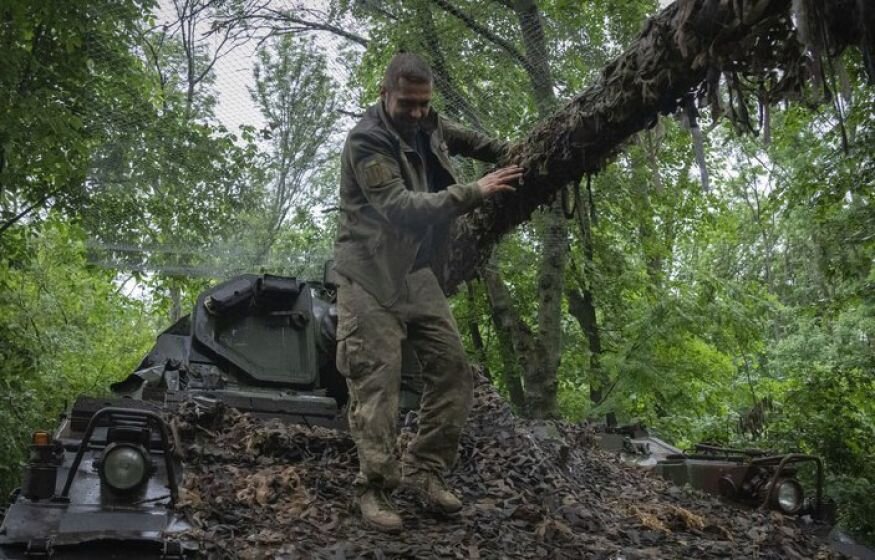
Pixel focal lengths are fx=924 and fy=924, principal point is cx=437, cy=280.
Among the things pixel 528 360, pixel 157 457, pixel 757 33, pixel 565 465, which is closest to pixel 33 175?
pixel 528 360

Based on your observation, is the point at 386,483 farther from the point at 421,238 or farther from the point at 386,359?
the point at 421,238

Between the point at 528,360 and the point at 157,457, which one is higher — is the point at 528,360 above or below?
above

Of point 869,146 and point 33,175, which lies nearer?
point 869,146

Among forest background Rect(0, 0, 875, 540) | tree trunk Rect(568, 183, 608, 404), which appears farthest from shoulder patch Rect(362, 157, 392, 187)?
tree trunk Rect(568, 183, 608, 404)

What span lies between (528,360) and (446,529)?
19.4ft

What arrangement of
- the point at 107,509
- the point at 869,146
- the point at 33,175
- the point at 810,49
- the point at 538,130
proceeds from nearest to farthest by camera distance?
the point at 810,49 → the point at 107,509 → the point at 538,130 → the point at 869,146 → the point at 33,175

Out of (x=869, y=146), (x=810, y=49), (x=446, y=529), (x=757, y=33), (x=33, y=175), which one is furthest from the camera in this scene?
(x=33, y=175)

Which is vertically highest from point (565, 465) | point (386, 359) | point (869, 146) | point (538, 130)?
point (869, 146)

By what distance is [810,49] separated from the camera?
9.46 feet

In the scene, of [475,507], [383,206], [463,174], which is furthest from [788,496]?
[463,174]

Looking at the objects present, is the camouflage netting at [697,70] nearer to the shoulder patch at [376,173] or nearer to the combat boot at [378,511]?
the shoulder patch at [376,173]

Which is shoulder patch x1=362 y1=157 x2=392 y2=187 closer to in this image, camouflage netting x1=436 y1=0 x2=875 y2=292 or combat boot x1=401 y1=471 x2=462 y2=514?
camouflage netting x1=436 y1=0 x2=875 y2=292

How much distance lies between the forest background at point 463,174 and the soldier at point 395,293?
3.30 m

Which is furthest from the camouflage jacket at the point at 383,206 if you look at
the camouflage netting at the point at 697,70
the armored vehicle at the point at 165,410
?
the armored vehicle at the point at 165,410
